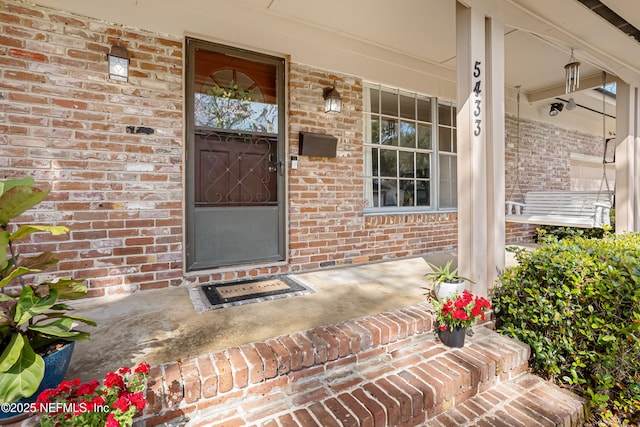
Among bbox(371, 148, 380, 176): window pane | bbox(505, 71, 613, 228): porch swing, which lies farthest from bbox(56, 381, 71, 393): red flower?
bbox(505, 71, 613, 228): porch swing

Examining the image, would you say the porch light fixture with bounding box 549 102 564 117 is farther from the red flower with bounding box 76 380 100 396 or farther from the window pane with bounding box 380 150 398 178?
the red flower with bounding box 76 380 100 396

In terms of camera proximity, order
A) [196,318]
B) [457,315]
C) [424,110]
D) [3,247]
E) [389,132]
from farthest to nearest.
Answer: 1. [424,110]
2. [389,132]
3. [196,318]
4. [457,315]
5. [3,247]

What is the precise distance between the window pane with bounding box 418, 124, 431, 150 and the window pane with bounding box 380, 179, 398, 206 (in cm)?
76

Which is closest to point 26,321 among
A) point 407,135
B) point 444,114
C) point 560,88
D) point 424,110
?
point 407,135

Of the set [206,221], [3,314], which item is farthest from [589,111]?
[3,314]

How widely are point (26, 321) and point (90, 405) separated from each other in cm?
49

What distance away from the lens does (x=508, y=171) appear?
→ 532cm

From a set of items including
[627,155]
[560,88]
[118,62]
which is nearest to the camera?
[118,62]

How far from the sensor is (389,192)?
4.20m

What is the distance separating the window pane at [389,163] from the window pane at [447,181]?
878mm

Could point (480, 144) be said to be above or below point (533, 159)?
below

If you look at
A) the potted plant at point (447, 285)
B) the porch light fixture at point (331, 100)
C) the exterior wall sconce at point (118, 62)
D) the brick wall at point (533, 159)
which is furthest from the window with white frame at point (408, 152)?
the exterior wall sconce at point (118, 62)

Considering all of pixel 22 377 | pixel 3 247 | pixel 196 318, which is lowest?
pixel 196 318

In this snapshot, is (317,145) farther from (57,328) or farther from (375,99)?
(57,328)
